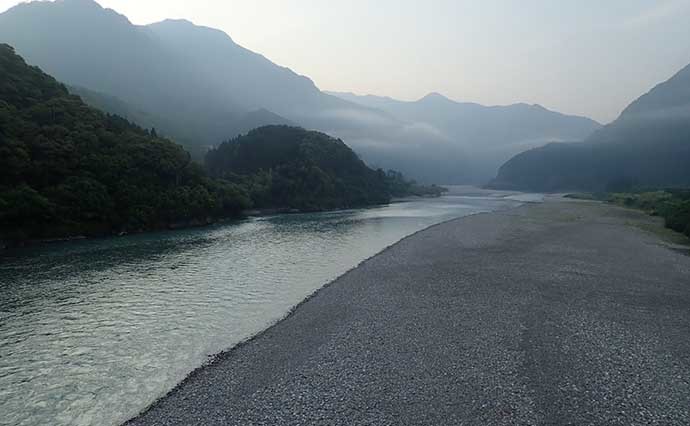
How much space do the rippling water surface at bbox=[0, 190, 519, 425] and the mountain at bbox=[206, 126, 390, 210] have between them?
189 feet

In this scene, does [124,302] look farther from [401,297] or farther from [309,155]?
[309,155]

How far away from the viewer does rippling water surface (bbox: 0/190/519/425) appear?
1337cm

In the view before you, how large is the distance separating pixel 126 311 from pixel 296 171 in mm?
93611

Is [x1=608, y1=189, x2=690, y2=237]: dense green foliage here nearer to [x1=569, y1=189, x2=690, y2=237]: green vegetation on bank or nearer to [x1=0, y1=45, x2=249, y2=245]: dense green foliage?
[x1=569, y1=189, x2=690, y2=237]: green vegetation on bank

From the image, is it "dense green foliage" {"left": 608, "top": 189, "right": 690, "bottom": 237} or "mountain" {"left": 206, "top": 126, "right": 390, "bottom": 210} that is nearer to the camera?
"dense green foliage" {"left": 608, "top": 189, "right": 690, "bottom": 237}

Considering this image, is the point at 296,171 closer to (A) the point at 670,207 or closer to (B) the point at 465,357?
(A) the point at 670,207

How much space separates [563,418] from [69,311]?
24282 millimetres

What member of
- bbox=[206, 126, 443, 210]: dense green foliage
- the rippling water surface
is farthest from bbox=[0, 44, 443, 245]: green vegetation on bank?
bbox=[206, 126, 443, 210]: dense green foliage

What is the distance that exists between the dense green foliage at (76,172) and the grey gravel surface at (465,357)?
39.5m

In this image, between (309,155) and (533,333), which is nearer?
(533,333)

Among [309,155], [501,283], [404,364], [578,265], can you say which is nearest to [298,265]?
[501,283]

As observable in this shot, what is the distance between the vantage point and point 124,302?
77.1ft

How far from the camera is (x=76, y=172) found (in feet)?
173

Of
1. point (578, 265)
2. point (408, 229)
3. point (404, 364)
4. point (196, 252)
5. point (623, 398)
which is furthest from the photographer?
point (408, 229)
